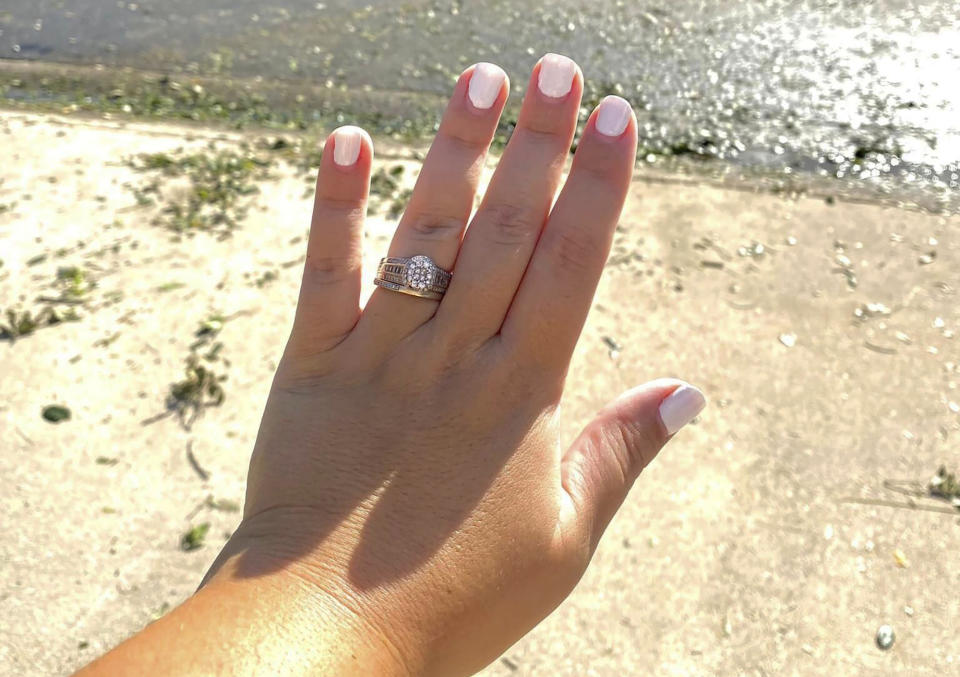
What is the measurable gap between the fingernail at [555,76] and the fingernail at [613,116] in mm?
89

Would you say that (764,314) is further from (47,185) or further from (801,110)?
(47,185)

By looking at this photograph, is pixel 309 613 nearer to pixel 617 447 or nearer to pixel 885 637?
pixel 617 447

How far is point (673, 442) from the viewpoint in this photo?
8.21ft

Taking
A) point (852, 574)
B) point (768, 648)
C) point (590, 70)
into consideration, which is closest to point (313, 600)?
point (768, 648)

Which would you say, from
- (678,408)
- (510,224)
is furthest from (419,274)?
(678,408)

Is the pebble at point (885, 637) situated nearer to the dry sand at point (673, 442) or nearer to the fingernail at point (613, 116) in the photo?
the dry sand at point (673, 442)

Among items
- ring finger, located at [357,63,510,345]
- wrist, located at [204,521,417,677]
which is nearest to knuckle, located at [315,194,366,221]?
ring finger, located at [357,63,510,345]

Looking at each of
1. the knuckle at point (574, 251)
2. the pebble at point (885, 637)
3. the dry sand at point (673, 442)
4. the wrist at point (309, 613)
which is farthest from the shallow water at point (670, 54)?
the wrist at point (309, 613)

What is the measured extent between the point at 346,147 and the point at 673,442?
143 cm

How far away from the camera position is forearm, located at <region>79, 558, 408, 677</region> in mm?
1192

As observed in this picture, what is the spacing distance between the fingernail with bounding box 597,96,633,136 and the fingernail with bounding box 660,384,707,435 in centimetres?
56

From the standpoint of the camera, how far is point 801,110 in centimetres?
405

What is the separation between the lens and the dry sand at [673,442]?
6.91 ft

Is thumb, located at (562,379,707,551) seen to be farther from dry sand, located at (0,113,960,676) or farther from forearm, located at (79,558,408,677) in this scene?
dry sand, located at (0,113,960,676)
